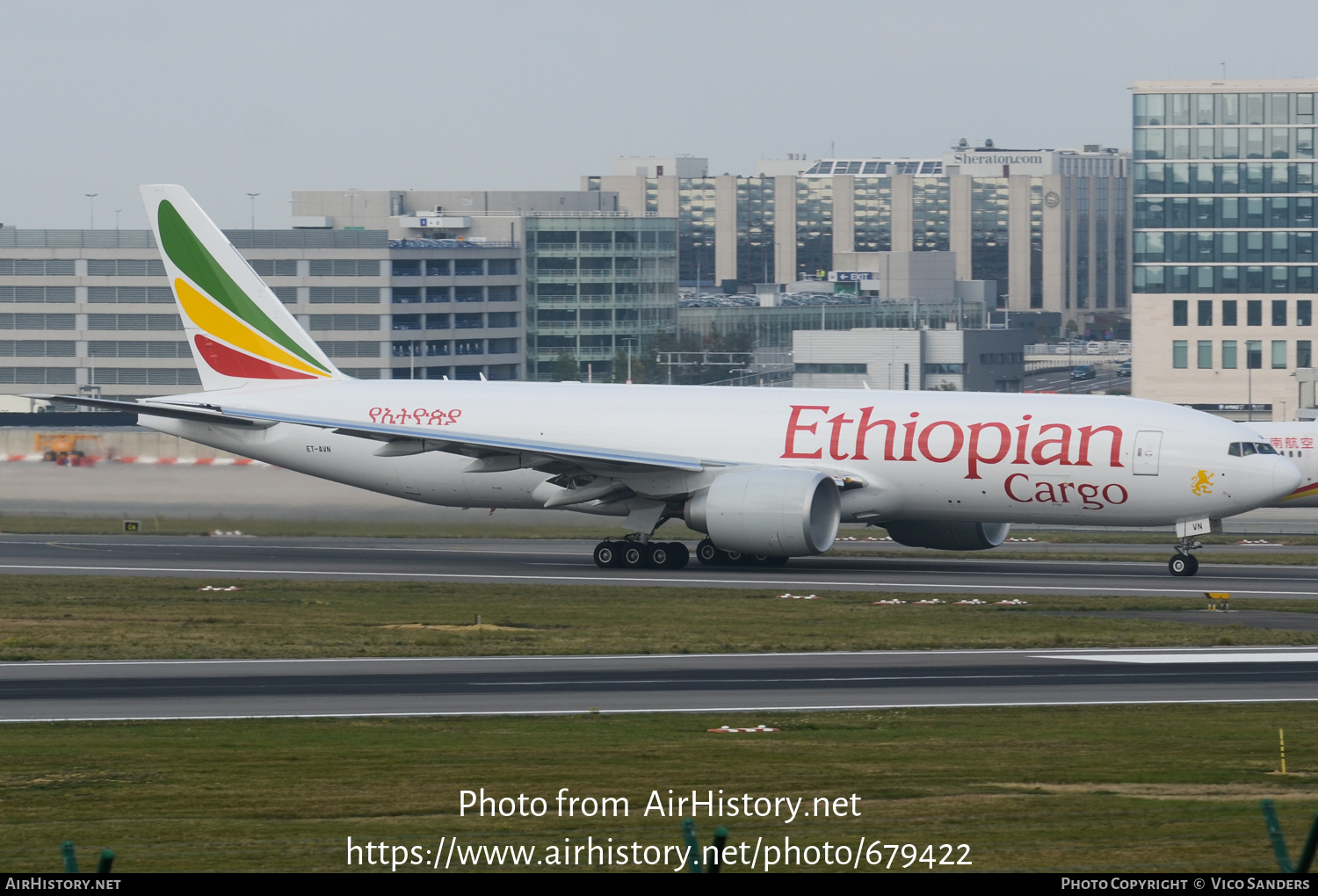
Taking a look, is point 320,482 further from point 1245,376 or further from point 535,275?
point 535,275

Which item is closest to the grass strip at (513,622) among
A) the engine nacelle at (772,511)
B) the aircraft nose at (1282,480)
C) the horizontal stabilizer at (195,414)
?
the engine nacelle at (772,511)

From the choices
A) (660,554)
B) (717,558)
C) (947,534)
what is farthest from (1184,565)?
(660,554)

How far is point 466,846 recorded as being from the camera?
16922 mm

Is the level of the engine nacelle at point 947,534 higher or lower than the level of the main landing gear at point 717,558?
higher

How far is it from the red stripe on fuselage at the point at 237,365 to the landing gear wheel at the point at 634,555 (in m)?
11.6

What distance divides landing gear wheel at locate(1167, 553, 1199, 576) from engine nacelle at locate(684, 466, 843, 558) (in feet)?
28.8

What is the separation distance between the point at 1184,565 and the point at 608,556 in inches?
593

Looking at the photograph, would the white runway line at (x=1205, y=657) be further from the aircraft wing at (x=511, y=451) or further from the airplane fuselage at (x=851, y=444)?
the aircraft wing at (x=511, y=451)

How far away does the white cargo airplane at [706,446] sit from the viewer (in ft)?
148

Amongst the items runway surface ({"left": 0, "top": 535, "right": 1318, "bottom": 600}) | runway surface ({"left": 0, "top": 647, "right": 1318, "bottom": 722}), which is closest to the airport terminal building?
runway surface ({"left": 0, "top": 535, "right": 1318, "bottom": 600})

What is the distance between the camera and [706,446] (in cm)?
4806

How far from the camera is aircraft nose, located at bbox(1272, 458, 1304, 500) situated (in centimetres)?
4469

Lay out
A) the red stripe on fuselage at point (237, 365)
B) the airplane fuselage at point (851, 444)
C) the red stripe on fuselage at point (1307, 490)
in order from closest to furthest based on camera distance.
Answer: the airplane fuselage at point (851, 444)
the red stripe on fuselage at point (237, 365)
the red stripe on fuselage at point (1307, 490)

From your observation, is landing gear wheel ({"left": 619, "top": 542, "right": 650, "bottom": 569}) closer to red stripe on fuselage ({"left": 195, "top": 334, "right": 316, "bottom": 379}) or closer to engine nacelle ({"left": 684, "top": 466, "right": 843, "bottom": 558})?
engine nacelle ({"left": 684, "top": 466, "right": 843, "bottom": 558})
